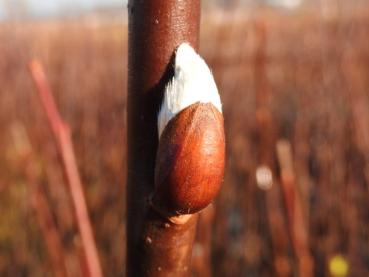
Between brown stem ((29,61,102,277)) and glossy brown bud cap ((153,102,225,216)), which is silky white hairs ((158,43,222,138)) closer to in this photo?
glossy brown bud cap ((153,102,225,216))

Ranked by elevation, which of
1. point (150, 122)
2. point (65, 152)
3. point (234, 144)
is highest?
point (150, 122)

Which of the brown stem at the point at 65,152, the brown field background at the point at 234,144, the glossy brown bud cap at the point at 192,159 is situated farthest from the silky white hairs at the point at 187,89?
the brown field background at the point at 234,144

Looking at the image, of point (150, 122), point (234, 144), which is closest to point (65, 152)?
point (150, 122)

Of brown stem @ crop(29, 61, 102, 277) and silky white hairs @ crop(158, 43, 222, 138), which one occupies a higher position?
silky white hairs @ crop(158, 43, 222, 138)

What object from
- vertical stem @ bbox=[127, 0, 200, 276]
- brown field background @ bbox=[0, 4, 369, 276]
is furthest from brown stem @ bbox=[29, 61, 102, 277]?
brown field background @ bbox=[0, 4, 369, 276]

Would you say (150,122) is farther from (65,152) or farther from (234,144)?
(234,144)

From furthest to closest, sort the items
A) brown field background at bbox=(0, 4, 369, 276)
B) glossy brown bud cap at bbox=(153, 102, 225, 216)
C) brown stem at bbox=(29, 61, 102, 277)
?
brown field background at bbox=(0, 4, 369, 276) → brown stem at bbox=(29, 61, 102, 277) → glossy brown bud cap at bbox=(153, 102, 225, 216)
